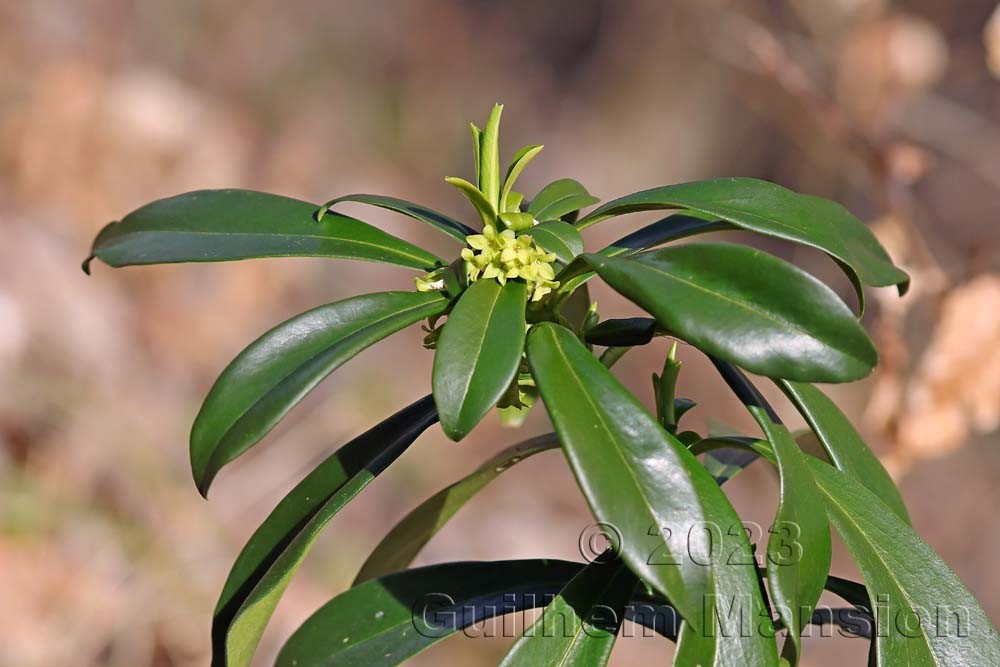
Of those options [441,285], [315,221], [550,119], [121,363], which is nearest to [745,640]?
[441,285]

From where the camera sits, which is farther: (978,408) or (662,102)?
(662,102)

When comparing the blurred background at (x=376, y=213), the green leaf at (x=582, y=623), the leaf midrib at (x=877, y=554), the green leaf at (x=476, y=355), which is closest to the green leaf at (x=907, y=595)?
the leaf midrib at (x=877, y=554)

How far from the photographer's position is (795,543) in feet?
1.80

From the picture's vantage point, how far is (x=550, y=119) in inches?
175

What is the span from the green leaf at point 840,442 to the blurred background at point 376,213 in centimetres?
62

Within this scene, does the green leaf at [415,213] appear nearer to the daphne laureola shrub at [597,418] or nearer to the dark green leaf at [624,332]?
the daphne laureola shrub at [597,418]

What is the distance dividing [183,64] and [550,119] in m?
1.65

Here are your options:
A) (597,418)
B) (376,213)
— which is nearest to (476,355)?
(597,418)

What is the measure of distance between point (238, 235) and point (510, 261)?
0.22 m

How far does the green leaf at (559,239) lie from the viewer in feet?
1.95

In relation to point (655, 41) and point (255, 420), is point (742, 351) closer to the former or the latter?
point (255, 420)

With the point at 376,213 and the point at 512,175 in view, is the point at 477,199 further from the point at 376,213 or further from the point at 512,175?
the point at 376,213

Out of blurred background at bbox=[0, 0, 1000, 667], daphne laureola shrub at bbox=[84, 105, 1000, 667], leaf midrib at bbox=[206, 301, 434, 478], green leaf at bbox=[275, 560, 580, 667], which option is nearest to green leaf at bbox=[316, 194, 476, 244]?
daphne laureola shrub at bbox=[84, 105, 1000, 667]

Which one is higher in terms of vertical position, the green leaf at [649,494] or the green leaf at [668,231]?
the green leaf at [668,231]
